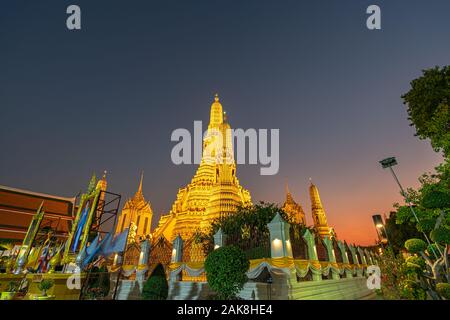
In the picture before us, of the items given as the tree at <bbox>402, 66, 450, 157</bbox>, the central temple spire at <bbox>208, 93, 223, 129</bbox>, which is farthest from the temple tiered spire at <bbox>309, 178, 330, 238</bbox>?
the tree at <bbox>402, 66, 450, 157</bbox>

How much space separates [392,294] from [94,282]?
18.1 metres

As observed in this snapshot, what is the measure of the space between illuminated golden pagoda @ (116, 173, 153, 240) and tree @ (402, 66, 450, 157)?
5942cm

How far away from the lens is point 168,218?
4700 centimetres

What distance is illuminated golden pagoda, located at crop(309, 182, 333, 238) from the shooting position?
5803 cm

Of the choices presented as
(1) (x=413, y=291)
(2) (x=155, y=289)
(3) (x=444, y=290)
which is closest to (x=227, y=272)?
(2) (x=155, y=289)

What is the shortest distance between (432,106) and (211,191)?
2528 centimetres

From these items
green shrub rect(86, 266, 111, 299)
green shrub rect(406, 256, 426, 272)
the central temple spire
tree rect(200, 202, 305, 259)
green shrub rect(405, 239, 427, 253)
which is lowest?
green shrub rect(86, 266, 111, 299)

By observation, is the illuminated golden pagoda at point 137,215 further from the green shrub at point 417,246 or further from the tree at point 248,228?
the green shrub at point 417,246

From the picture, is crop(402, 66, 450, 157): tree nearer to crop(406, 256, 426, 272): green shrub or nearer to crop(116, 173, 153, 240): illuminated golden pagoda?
crop(406, 256, 426, 272): green shrub

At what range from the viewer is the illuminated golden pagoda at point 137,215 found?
58.5 m

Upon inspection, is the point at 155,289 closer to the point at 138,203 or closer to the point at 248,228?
the point at 248,228
